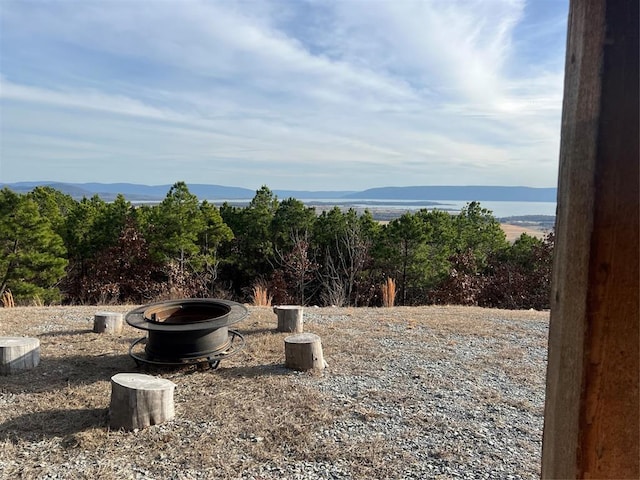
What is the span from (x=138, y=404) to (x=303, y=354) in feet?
5.16

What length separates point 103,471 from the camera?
250cm

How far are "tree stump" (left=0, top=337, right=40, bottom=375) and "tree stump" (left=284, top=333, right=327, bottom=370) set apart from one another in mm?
2383

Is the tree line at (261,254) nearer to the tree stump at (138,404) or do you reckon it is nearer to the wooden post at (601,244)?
the tree stump at (138,404)

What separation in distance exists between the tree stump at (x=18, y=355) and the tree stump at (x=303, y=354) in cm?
238

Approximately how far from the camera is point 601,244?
32.9 inches

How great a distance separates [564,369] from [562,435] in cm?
14

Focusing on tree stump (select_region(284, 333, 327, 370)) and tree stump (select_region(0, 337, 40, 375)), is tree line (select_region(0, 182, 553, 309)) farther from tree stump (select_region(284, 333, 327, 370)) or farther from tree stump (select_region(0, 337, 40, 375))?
tree stump (select_region(0, 337, 40, 375))

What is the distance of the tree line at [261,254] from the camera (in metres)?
12.7

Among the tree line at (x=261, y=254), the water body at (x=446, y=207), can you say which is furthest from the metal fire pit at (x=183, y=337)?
the tree line at (x=261, y=254)

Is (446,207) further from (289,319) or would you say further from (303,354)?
(303,354)

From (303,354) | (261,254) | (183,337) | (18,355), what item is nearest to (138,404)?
(183,337)

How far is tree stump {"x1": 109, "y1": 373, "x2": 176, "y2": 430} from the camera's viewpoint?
296 centimetres

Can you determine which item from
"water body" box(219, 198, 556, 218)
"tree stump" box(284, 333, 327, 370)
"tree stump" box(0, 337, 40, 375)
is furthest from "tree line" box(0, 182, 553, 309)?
"tree stump" box(0, 337, 40, 375)

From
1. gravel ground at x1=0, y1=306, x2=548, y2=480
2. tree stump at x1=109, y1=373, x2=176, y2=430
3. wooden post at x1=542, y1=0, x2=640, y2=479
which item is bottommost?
gravel ground at x1=0, y1=306, x2=548, y2=480
